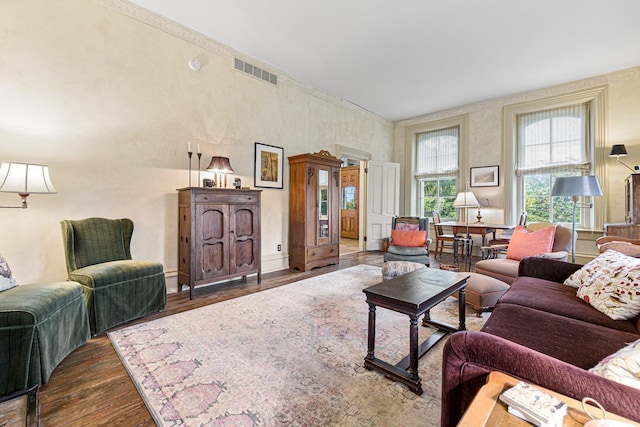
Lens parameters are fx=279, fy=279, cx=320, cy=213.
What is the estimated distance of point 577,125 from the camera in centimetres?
510

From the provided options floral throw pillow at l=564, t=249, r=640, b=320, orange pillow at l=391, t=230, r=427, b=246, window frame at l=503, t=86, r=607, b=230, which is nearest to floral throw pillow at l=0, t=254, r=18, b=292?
floral throw pillow at l=564, t=249, r=640, b=320

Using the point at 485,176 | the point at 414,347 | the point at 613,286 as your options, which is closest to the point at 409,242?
the point at 485,176

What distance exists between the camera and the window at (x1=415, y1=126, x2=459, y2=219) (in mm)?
6598

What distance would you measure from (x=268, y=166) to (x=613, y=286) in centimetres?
408

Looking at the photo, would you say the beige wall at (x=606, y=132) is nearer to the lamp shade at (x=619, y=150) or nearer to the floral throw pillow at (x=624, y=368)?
the lamp shade at (x=619, y=150)

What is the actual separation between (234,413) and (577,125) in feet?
22.5

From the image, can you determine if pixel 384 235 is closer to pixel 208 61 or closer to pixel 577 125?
pixel 577 125

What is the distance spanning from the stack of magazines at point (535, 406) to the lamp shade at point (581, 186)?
11.0ft

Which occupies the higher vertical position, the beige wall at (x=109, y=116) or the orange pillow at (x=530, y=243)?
the beige wall at (x=109, y=116)

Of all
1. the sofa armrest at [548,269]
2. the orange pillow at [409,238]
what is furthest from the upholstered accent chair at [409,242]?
the sofa armrest at [548,269]

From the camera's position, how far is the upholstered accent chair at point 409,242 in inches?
169

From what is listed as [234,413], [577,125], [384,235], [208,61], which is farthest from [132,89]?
[577,125]

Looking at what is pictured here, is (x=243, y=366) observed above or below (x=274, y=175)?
below

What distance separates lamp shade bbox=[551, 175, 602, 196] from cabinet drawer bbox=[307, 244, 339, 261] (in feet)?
10.7
